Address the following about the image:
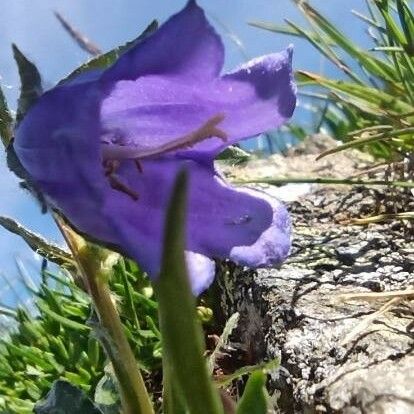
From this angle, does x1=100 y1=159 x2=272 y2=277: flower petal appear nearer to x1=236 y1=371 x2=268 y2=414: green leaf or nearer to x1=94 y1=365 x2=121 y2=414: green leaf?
x1=236 y1=371 x2=268 y2=414: green leaf

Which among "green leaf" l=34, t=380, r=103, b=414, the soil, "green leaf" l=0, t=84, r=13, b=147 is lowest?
the soil

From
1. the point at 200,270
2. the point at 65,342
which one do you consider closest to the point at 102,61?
the point at 200,270

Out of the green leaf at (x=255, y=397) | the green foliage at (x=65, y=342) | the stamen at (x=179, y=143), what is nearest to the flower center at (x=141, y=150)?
the stamen at (x=179, y=143)

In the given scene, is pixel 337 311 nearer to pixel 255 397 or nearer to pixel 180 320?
pixel 255 397

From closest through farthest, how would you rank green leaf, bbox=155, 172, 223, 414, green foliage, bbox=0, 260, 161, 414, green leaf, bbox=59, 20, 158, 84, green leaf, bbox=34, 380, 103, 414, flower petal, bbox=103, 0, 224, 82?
green leaf, bbox=155, 172, 223, 414 < flower petal, bbox=103, 0, 224, 82 < green leaf, bbox=59, 20, 158, 84 < green leaf, bbox=34, 380, 103, 414 < green foliage, bbox=0, 260, 161, 414

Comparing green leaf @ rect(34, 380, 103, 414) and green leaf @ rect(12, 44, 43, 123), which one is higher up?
green leaf @ rect(12, 44, 43, 123)

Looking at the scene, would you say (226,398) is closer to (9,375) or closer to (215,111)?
(215,111)

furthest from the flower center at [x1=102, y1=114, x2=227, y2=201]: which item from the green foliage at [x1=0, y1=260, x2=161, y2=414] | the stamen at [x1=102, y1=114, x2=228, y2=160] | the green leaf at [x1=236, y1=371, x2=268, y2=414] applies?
the green foliage at [x1=0, y1=260, x2=161, y2=414]

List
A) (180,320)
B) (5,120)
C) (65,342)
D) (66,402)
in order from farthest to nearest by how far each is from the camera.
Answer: (65,342)
(66,402)
(5,120)
(180,320)
